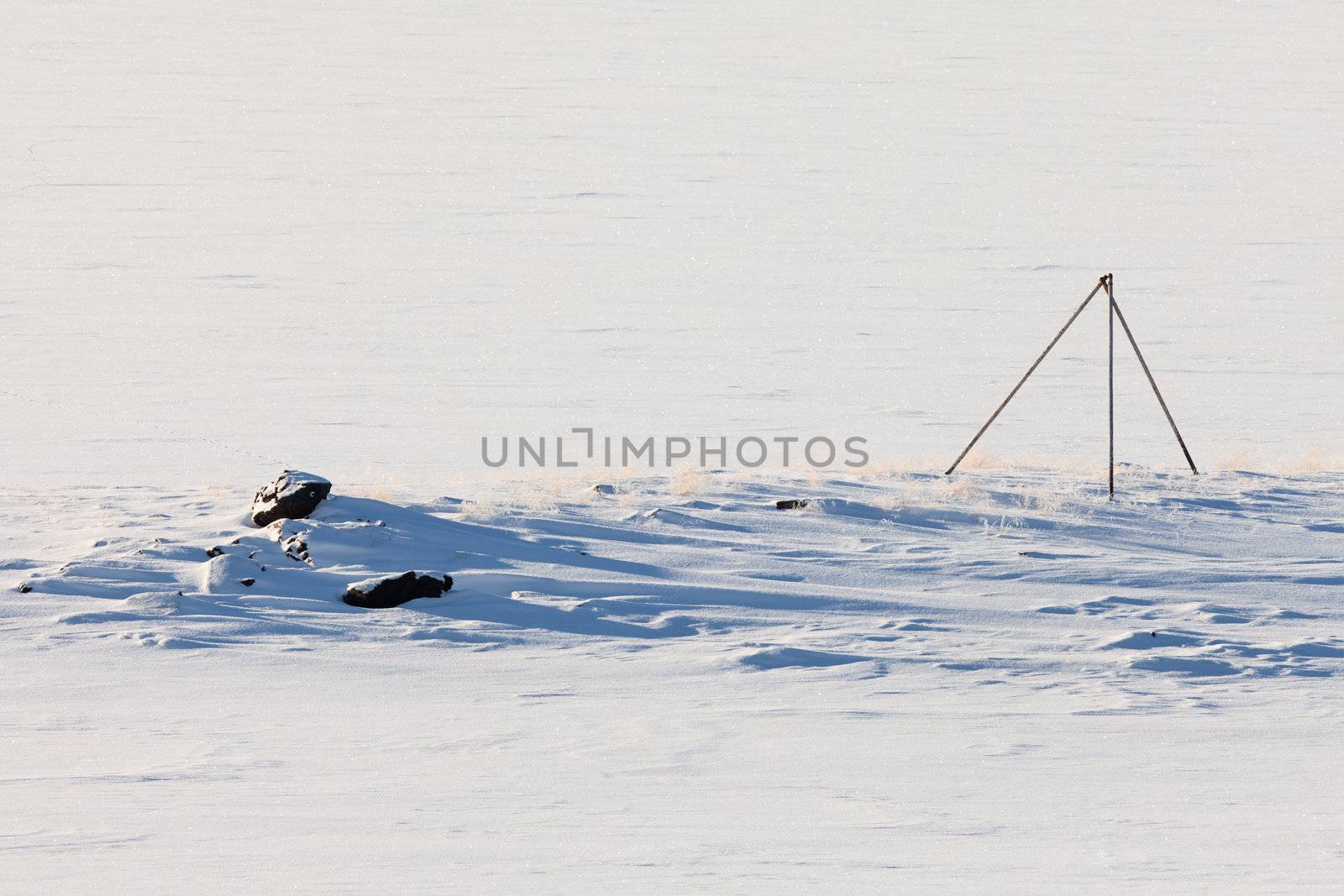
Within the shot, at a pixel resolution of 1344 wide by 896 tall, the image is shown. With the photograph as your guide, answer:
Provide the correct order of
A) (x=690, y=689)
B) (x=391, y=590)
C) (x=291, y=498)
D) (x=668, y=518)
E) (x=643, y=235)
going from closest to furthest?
(x=690, y=689) < (x=391, y=590) < (x=291, y=498) < (x=668, y=518) < (x=643, y=235)

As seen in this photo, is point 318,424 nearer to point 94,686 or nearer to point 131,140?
point 94,686

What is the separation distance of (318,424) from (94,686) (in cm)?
925

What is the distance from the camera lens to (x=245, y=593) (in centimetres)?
787

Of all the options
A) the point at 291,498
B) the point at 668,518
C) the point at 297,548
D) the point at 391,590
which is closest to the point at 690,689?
the point at 391,590

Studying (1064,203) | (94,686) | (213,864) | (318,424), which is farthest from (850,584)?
(1064,203)

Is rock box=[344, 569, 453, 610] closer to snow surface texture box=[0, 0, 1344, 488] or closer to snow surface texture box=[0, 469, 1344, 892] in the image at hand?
snow surface texture box=[0, 469, 1344, 892]

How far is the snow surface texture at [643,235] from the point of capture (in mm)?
16562

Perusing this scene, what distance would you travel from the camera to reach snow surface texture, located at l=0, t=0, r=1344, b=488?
54.3ft

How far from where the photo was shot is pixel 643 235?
30109mm

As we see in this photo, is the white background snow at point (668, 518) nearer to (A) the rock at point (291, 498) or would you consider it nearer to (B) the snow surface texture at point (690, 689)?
(B) the snow surface texture at point (690, 689)

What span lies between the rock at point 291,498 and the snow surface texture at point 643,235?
2501mm

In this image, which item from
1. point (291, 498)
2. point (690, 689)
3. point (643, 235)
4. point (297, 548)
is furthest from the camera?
point (643, 235)

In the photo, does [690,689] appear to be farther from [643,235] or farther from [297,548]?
[643,235]

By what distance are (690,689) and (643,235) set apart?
24.0m
